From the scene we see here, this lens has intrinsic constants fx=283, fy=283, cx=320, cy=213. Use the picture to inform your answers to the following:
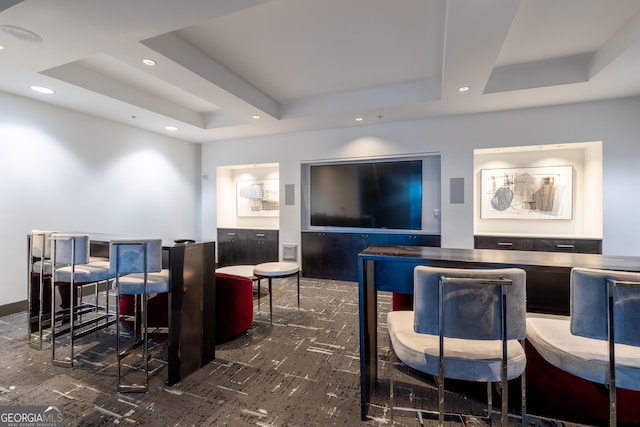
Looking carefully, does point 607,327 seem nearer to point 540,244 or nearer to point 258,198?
point 540,244

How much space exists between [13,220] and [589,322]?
5.45 metres

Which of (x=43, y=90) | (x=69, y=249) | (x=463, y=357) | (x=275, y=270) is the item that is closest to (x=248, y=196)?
(x=275, y=270)

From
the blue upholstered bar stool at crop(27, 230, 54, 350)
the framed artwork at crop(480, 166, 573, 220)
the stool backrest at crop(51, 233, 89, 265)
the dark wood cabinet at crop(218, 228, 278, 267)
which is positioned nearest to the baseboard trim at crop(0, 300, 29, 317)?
the blue upholstered bar stool at crop(27, 230, 54, 350)

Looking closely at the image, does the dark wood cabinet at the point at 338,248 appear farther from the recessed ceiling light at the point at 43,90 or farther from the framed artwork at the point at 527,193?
the recessed ceiling light at the point at 43,90

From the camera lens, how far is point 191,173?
611cm

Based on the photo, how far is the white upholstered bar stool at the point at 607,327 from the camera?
1.12 meters

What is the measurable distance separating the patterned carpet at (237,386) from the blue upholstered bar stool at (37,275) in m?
0.10

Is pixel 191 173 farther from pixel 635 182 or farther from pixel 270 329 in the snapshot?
pixel 635 182

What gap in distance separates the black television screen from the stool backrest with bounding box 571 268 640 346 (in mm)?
3605

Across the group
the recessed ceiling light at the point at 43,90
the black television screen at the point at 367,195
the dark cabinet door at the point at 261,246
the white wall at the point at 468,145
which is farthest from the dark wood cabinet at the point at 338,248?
the recessed ceiling light at the point at 43,90

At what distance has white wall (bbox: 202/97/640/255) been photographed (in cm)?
373

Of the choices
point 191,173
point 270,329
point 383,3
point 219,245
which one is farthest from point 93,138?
point 383,3

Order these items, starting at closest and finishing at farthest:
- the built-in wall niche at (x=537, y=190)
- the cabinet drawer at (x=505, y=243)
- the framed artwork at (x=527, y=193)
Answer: the cabinet drawer at (x=505, y=243) < the built-in wall niche at (x=537, y=190) < the framed artwork at (x=527, y=193)

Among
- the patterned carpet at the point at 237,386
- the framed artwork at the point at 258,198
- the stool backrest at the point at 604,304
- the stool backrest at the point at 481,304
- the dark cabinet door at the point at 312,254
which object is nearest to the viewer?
the stool backrest at the point at 604,304
